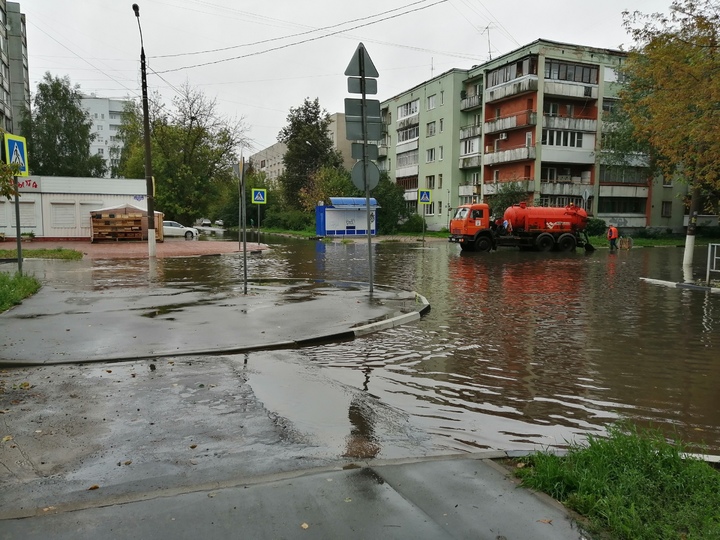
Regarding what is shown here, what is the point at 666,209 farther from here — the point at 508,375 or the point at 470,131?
the point at 508,375

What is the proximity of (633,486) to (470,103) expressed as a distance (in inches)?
2345

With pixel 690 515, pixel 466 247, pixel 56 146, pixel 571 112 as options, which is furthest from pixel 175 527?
pixel 56 146

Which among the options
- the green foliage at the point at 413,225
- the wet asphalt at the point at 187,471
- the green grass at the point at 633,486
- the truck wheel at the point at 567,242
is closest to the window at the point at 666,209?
the green foliage at the point at 413,225

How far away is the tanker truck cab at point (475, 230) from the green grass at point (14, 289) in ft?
76.9

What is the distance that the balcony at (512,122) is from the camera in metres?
50.8

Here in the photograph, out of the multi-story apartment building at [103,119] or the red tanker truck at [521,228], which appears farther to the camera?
the multi-story apartment building at [103,119]

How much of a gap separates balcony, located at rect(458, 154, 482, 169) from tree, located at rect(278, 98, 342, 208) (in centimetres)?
2275

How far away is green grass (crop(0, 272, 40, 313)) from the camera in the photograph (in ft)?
35.3

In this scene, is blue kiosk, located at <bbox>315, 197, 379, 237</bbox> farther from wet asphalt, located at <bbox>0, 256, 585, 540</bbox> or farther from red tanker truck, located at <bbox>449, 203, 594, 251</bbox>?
wet asphalt, located at <bbox>0, 256, 585, 540</bbox>

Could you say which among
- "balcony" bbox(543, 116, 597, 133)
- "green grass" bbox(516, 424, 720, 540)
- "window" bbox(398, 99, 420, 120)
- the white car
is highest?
"window" bbox(398, 99, 420, 120)

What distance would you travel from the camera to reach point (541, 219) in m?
33.4

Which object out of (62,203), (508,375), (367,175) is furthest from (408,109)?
(508,375)

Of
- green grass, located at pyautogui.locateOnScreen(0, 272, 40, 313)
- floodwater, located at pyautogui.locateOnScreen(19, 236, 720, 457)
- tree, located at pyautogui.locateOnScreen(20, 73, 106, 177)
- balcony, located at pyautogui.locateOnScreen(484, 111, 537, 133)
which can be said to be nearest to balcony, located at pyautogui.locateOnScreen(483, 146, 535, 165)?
balcony, located at pyautogui.locateOnScreen(484, 111, 537, 133)

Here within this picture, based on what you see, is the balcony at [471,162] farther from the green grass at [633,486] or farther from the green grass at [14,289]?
the green grass at [633,486]
